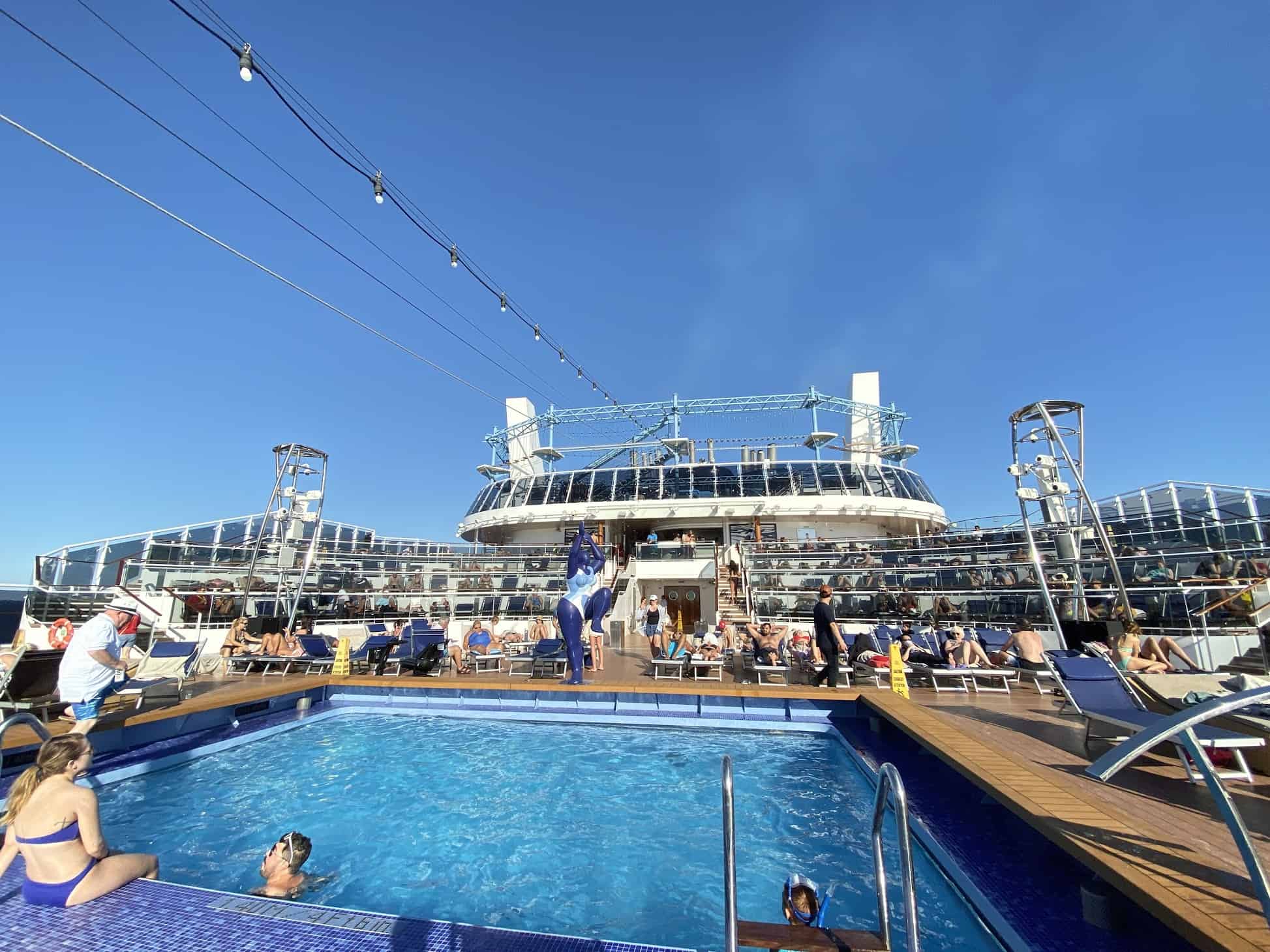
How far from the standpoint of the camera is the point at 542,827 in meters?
5.23

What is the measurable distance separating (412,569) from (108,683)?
12034 millimetres

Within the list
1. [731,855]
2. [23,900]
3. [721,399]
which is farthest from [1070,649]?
[721,399]

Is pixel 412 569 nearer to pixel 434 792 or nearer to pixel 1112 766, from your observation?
pixel 434 792

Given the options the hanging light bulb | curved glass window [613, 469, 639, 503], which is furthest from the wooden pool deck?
curved glass window [613, 469, 639, 503]

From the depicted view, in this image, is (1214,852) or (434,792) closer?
(1214,852)

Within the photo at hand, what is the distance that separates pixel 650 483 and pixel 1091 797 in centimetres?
2123

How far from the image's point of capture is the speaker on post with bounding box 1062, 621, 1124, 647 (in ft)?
32.3

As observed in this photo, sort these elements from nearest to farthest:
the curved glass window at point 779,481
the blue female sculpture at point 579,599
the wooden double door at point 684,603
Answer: the blue female sculpture at point 579,599 → the wooden double door at point 684,603 → the curved glass window at point 779,481

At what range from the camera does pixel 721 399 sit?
96.0ft

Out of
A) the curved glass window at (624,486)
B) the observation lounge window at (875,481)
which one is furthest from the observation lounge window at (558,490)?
the observation lounge window at (875,481)

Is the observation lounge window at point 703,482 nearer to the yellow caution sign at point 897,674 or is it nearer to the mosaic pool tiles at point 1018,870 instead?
the yellow caution sign at point 897,674

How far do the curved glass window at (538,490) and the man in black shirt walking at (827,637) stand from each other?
59.2 feet

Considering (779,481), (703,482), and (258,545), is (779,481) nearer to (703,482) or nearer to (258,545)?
(703,482)

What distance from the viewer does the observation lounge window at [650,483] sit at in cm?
2458
